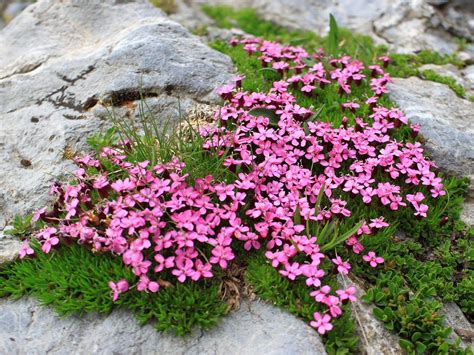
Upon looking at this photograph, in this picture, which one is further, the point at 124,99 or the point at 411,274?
the point at 124,99

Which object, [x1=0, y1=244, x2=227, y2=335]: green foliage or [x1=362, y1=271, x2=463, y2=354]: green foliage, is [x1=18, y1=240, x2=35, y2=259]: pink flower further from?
[x1=362, y1=271, x2=463, y2=354]: green foliage

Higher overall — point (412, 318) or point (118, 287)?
point (118, 287)

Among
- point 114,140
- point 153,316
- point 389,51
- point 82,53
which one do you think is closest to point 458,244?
point 153,316

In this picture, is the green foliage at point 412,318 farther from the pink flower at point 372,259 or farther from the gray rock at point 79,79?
the gray rock at point 79,79

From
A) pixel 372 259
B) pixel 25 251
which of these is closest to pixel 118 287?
pixel 25 251

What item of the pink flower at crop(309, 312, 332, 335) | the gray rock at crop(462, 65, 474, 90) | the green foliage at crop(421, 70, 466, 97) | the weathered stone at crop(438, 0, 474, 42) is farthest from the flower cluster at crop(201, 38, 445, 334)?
the weathered stone at crop(438, 0, 474, 42)

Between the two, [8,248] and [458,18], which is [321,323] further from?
[458,18]
